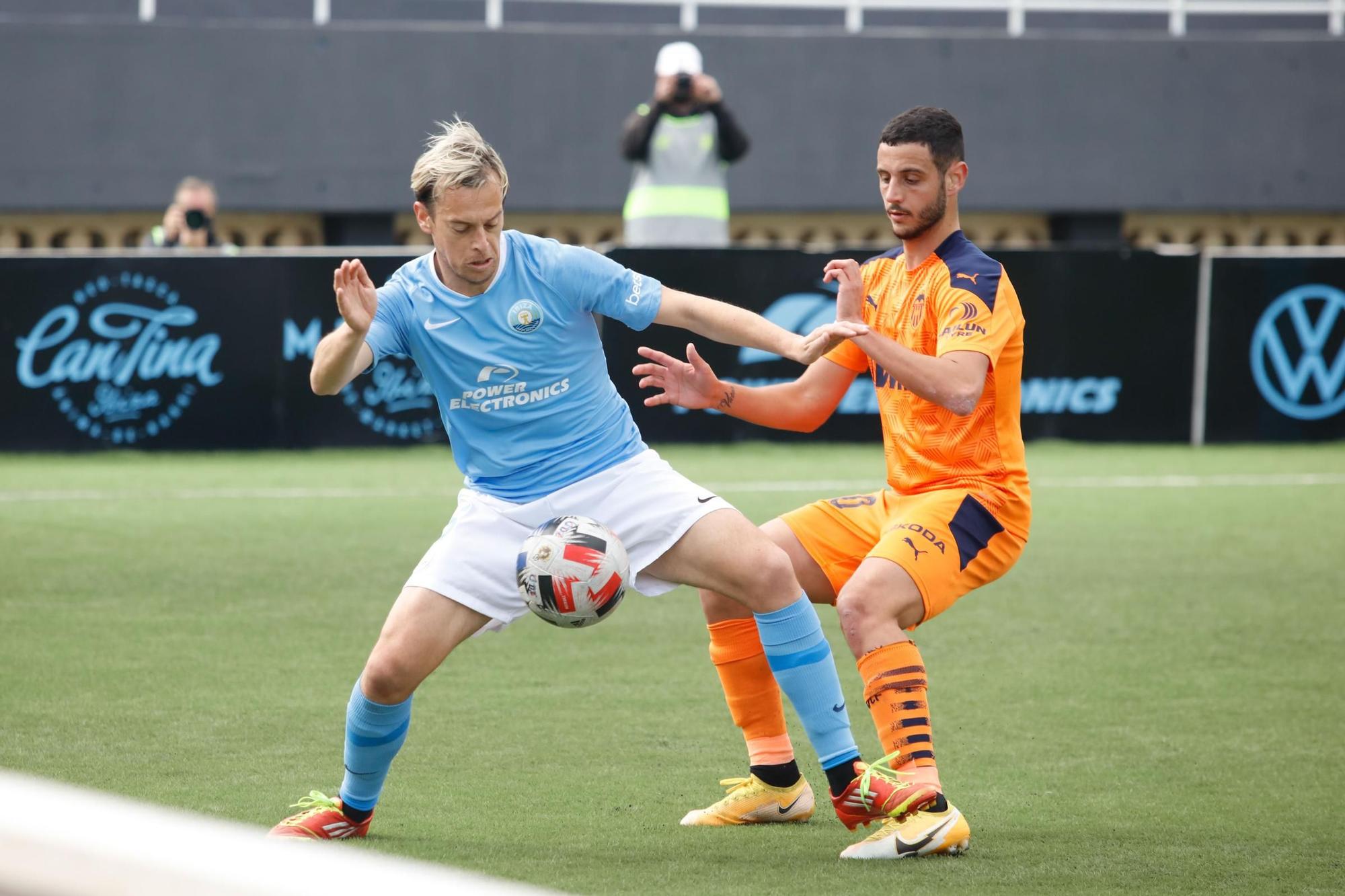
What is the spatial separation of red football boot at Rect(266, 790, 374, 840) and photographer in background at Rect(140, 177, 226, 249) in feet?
31.3

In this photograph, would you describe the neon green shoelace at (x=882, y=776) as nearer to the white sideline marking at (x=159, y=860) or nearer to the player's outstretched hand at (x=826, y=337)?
the player's outstretched hand at (x=826, y=337)

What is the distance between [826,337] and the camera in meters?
4.45

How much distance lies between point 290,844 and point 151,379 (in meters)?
12.1

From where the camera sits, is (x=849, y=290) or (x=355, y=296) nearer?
(x=355, y=296)

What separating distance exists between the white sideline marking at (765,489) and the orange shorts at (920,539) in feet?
19.3

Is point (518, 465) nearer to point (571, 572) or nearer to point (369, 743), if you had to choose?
point (571, 572)

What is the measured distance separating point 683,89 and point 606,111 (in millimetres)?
4121

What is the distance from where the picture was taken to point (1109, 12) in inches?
752

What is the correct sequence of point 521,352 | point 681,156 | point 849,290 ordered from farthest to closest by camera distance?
point 681,156
point 849,290
point 521,352

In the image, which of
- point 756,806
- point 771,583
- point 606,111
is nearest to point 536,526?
point 771,583

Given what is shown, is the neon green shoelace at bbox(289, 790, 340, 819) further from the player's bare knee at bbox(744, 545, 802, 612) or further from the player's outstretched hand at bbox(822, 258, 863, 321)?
the player's outstretched hand at bbox(822, 258, 863, 321)

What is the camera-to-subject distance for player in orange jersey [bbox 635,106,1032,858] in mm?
4512

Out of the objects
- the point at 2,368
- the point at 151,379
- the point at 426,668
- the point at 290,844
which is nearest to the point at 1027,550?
the point at 426,668

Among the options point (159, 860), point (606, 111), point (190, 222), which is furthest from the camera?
point (606, 111)
